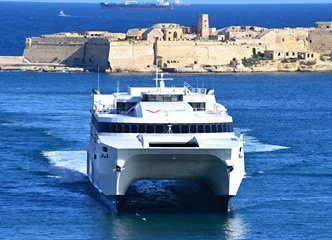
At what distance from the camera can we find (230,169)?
3569 cm

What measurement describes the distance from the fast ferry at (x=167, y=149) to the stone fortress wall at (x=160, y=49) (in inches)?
2064

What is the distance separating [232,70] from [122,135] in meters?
54.2

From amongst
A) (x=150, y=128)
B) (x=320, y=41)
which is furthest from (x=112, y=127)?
(x=320, y=41)

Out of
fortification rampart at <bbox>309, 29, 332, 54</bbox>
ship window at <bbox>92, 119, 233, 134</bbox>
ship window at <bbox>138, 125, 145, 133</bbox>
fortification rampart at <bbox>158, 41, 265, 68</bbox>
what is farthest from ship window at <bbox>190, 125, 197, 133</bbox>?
fortification rampart at <bbox>309, 29, 332, 54</bbox>

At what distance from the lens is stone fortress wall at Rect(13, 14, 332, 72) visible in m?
90.9

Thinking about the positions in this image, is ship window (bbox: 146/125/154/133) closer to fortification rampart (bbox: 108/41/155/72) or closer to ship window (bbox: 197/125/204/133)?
ship window (bbox: 197/125/204/133)

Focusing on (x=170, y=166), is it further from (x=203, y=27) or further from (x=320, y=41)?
(x=320, y=41)

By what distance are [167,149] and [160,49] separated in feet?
185

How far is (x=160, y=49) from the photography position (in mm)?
91438

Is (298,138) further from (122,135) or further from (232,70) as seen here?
(232,70)

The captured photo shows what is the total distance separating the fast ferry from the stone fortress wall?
172ft

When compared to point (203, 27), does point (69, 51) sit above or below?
below

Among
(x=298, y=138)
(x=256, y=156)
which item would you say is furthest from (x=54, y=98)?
(x=256, y=156)

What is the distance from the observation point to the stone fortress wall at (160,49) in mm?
90938
